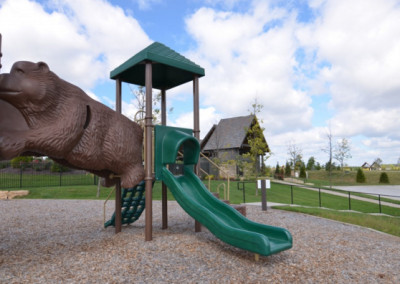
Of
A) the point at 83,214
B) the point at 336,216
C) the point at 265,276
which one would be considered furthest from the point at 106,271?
the point at 336,216

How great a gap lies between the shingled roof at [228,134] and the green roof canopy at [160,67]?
19.3 m

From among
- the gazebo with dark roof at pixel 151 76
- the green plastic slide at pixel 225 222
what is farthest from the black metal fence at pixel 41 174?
the green plastic slide at pixel 225 222

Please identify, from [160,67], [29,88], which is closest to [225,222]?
[160,67]

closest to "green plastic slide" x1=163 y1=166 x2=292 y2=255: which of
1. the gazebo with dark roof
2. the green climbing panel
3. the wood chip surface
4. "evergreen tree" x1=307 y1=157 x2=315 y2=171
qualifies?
the wood chip surface

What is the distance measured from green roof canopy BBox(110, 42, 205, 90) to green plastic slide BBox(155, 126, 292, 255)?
4.86 feet

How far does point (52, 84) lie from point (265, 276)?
4.42 m

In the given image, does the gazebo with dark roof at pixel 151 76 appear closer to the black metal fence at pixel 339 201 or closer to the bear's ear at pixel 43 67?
the bear's ear at pixel 43 67

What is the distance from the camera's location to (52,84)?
4.52 meters

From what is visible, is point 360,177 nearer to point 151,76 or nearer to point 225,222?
point 225,222

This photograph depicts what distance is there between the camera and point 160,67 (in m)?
6.65

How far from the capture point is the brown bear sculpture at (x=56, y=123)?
4191mm

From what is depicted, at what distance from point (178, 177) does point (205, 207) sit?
1.07 meters

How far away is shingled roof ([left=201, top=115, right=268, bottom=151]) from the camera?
27.1m

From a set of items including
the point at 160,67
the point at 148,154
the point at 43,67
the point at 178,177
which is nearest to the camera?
the point at 43,67
